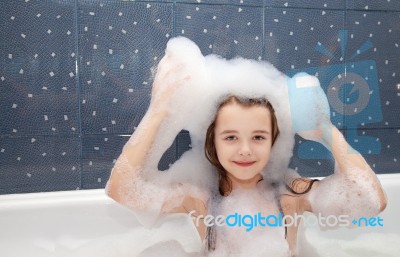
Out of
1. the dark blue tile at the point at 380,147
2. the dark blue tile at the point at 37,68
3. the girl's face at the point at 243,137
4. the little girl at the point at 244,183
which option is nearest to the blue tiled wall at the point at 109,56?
the dark blue tile at the point at 37,68

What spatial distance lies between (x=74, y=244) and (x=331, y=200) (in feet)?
2.93

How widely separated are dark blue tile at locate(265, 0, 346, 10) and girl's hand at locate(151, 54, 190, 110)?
48 centimetres

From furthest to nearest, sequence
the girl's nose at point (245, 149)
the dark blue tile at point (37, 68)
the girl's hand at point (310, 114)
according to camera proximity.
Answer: the dark blue tile at point (37, 68) → the girl's hand at point (310, 114) → the girl's nose at point (245, 149)

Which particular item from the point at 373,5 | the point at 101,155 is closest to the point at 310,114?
the point at 373,5

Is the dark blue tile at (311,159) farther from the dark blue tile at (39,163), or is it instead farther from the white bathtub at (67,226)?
the dark blue tile at (39,163)

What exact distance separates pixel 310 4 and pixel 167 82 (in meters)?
0.67

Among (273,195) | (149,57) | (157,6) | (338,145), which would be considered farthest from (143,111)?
(338,145)

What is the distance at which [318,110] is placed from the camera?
1117 mm

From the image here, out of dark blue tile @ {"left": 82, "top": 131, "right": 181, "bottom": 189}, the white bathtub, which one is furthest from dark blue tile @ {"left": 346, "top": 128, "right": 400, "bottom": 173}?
dark blue tile @ {"left": 82, "top": 131, "right": 181, "bottom": 189}

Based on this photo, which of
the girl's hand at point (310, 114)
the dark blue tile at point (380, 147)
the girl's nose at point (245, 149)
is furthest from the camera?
the dark blue tile at point (380, 147)

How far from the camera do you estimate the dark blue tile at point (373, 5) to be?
4.59ft

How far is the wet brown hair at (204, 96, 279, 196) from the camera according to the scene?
1020 millimetres

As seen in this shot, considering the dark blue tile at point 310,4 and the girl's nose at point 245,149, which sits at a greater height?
the dark blue tile at point 310,4

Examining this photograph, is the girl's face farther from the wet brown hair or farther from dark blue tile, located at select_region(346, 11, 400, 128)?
dark blue tile, located at select_region(346, 11, 400, 128)
